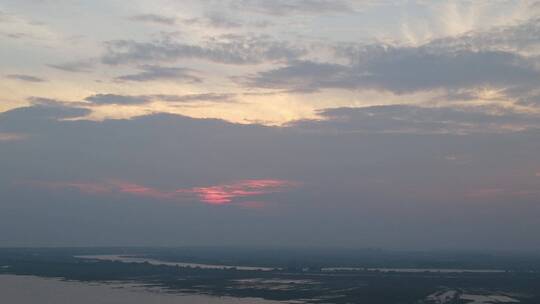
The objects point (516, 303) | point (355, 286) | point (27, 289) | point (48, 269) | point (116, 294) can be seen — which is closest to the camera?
point (516, 303)

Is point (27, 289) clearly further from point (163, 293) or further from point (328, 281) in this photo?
point (328, 281)

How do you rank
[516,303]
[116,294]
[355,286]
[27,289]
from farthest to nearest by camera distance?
[355,286] → [27,289] → [116,294] → [516,303]

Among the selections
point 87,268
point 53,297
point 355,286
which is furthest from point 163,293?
point 87,268

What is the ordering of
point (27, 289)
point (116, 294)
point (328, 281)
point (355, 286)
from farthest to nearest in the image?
point (328, 281) < point (355, 286) < point (27, 289) < point (116, 294)

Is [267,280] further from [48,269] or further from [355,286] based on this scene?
[48,269]

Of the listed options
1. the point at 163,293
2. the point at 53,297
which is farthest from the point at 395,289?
the point at 53,297

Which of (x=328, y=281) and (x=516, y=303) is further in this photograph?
(x=328, y=281)
